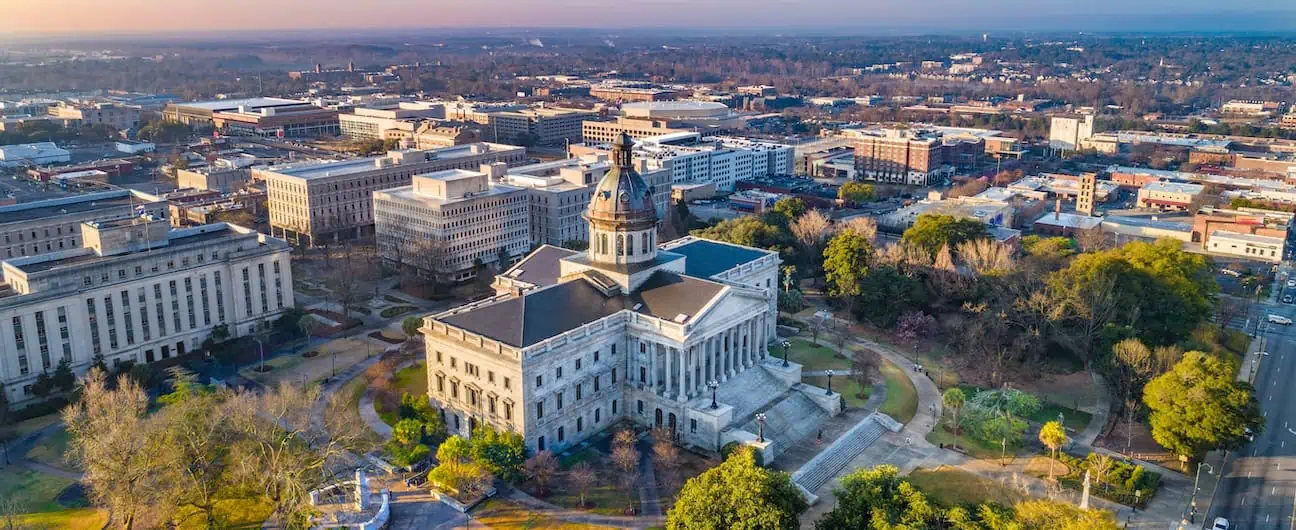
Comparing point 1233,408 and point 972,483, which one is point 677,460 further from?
point 1233,408

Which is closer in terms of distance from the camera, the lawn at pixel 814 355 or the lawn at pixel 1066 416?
the lawn at pixel 1066 416

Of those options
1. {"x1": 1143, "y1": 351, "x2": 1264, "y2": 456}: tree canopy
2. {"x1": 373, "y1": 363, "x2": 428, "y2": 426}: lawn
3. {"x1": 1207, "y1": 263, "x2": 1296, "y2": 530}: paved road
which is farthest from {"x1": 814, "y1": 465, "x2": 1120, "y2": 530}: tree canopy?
{"x1": 373, "y1": 363, "x2": 428, "y2": 426}: lawn

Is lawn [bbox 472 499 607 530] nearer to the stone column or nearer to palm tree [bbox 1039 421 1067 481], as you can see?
the stone column

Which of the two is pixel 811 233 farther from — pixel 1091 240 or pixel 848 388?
pixel 848 388

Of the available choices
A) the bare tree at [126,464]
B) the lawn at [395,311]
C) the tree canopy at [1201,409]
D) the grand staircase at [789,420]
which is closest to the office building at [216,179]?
the lawn at [395,311]

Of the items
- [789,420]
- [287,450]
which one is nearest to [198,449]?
[287,450]

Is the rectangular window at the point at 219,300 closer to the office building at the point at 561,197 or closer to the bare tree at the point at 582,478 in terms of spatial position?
the office building at the point at 561,197
